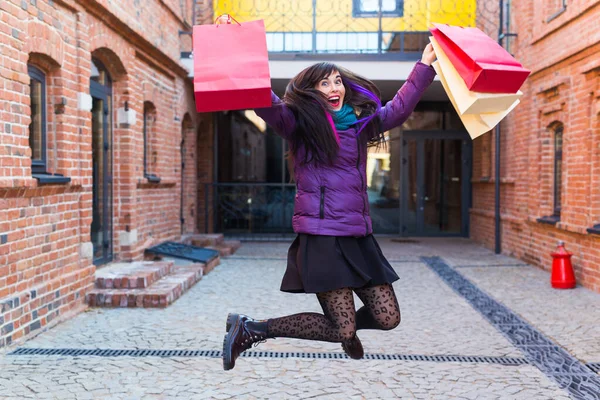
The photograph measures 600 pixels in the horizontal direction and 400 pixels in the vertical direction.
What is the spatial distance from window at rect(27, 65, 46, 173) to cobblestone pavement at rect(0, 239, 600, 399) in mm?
1553

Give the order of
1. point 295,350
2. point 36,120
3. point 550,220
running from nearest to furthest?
point 295,350 < point 36,120 < point 550,220

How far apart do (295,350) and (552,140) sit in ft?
21.0

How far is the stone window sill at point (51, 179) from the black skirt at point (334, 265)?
→ 10.8ft

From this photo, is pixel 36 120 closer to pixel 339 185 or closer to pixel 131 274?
pixel 131 274

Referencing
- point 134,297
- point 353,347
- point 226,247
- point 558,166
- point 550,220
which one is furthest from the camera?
point 226,247

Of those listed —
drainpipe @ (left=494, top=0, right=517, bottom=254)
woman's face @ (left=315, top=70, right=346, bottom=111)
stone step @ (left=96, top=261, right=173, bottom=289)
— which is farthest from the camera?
drainpipe @ (left=494, top=0, right=517, bottom=254)

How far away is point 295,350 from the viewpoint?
202 inches

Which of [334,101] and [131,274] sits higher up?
[334,101]

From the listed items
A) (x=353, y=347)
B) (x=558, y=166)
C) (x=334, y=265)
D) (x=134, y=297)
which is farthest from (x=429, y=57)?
(x=558, y=166)

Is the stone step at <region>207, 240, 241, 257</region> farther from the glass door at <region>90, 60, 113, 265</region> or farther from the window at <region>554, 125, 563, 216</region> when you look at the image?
the window at <region>554, 125, 563, 216</region>

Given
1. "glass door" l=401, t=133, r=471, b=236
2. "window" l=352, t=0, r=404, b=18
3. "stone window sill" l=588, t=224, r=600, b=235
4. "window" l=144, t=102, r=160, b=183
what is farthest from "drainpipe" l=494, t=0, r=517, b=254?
"window" l=144, t=102, r=160, b=183

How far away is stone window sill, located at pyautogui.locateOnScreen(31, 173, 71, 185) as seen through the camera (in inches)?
224

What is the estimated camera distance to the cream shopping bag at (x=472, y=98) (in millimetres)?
2861

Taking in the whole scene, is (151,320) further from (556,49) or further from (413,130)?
(413,130)
